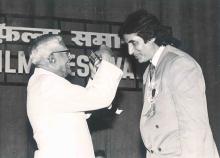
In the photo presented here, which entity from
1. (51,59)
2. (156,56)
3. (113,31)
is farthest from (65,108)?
(113,31)

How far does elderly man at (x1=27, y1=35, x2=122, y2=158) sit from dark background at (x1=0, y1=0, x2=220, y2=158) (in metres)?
2.44

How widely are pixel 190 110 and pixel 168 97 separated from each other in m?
0.14

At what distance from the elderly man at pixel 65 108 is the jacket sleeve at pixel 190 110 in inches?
18.5

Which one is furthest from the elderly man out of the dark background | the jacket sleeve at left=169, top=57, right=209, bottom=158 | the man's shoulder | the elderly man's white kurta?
the dark background

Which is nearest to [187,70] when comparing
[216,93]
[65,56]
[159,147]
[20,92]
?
[159,147]

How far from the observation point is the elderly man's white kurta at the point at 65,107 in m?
2.65

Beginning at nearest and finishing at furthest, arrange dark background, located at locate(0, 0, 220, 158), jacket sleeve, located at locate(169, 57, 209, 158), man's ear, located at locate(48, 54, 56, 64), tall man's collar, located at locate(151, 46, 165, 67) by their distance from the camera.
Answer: jacket sleeve, located at locate(169, 57, 209, 158), tall man's collar, located at locate(151, 46, 165, 67), man's ear, located at locate(48, 54, 56, 64), dark background, located at locate(0, 0, 220, 158)

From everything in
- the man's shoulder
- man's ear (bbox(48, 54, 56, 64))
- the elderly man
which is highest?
the man's shoulder

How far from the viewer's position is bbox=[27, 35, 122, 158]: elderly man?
2.65 meters

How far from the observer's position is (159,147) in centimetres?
240

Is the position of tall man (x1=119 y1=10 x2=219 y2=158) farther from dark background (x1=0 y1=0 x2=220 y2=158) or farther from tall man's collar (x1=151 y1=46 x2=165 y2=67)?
dark background (x1=0 y1=0 x2=220 y2=158)

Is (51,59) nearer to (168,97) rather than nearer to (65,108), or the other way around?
(65,108)

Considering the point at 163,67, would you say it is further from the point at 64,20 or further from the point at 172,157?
the point at 64,20

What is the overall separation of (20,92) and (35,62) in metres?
2.41
